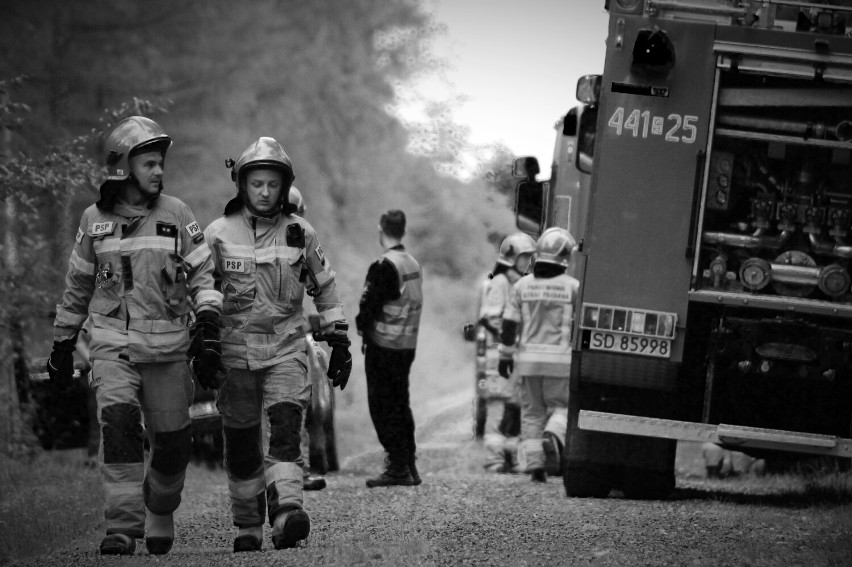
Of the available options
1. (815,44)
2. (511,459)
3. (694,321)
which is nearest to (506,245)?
(511,459)

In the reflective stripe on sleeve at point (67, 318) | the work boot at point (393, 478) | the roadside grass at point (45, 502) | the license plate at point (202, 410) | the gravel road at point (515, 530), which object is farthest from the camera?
the license plate at point (202, 410)

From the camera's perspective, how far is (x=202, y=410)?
9773 mm

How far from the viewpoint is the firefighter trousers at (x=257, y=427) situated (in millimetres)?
6418

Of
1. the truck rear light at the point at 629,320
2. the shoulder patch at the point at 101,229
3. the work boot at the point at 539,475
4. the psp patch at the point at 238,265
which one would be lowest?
the work boot at the point at 539,475

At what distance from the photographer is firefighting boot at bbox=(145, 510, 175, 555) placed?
6.43 metres

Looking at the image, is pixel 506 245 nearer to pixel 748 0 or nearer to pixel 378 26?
pixel 748 0

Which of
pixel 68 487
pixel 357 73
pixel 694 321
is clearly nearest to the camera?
pixel 694 321

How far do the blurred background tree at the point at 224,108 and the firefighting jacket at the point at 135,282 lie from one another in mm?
4062

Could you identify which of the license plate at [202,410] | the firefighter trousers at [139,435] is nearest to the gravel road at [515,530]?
the firefighter trousers at [139,435]

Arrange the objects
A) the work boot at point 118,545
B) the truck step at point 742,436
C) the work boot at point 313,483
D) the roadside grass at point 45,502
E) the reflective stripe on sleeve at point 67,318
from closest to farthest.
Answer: the work boot at point 118,545 < the reflective stripe on sleeve at point 67,318 < the roadside grass at point 45,502 < the truck step at point 742,436 < the work boot at point 313,483

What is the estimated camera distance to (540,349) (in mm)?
10031

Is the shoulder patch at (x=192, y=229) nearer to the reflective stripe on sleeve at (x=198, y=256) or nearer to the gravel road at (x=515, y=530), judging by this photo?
the reflective stripe on sleeve at (x=198, y=256)

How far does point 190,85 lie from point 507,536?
949 centimetres

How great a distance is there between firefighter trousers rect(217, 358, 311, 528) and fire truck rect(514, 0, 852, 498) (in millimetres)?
2057
